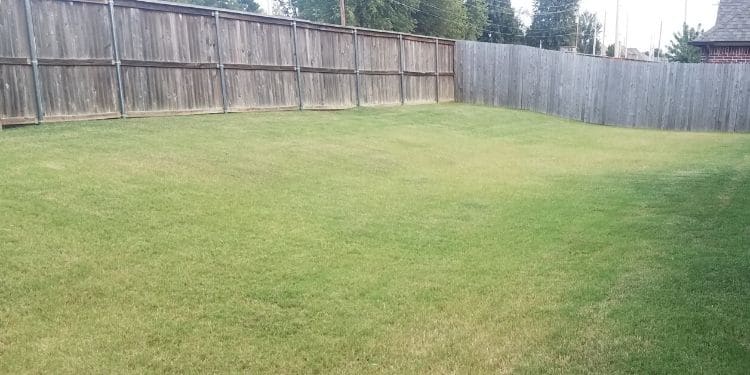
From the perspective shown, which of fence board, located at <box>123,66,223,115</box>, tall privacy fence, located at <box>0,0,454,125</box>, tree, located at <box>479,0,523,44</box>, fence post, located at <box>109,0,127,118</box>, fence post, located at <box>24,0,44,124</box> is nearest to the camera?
fence post, located at <box>24,0,44,124</box>

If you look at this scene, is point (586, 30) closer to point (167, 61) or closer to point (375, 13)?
point (375, 13)

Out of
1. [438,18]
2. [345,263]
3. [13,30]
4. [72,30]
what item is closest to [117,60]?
[72,30]

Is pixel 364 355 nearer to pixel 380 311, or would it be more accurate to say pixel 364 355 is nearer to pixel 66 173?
pixel 380 311

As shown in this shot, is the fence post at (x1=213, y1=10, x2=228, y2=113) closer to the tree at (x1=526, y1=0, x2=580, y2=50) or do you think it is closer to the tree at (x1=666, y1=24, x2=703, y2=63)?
the tree at (x1=666, y1=24, x2=703, y2=63)

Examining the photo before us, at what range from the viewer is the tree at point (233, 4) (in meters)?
60.2

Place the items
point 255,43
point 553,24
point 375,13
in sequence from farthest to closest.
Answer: point 553,24, point 375,13, point 255,43

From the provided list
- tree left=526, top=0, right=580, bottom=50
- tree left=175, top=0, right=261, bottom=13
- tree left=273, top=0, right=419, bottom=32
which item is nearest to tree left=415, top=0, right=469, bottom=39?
tree left=273, top=0, right=419, bottom=32

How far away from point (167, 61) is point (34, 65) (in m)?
2.39

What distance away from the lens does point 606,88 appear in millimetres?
18375

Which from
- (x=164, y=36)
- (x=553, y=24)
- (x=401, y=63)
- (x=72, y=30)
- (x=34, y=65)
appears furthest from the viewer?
(x=553, y=24)

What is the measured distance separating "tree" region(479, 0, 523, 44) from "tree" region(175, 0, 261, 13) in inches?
1133

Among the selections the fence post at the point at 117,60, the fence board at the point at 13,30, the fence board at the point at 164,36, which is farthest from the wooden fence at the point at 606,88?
the fence board at the point at 13,30

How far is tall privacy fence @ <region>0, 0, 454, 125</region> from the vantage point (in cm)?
878

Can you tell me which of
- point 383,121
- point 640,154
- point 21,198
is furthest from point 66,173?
point 640,154
